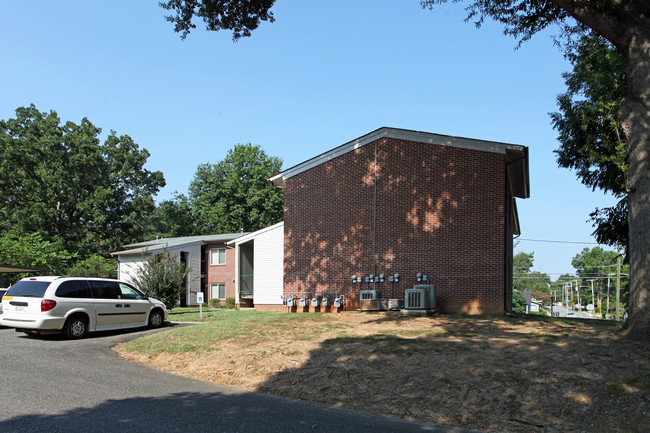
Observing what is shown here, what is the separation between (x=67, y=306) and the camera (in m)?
12.9

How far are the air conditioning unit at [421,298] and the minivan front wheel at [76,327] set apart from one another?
31.6ft

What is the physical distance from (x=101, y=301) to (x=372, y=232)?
9.63 meters

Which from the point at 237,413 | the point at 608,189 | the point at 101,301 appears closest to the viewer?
the point at 237,413

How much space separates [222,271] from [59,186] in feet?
61.3

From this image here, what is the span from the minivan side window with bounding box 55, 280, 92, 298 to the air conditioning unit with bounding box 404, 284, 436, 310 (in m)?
9.63

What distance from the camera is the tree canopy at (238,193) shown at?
166 ft

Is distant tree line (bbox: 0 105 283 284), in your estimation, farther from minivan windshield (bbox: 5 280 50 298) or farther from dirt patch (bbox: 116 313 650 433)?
dirt patch (bbox: 116 313 650 433)

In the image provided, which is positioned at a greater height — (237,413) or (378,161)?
(378,161)

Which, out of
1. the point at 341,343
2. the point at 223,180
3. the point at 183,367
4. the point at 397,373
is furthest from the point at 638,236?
the point at 223,180

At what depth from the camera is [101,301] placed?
13812 mm

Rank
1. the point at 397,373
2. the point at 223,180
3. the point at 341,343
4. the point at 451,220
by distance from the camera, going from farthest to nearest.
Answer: the point at 223,180 < the point at 451,220 < the point at 341,343 < the point at 397,373

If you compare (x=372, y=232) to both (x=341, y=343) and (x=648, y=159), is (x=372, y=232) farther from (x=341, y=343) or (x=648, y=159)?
(x=648, y=159)

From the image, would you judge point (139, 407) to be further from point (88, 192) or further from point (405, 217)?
point (88, 192)

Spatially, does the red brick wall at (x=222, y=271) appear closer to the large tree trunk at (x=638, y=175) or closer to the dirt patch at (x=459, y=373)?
the dirt patch at (x=459, y=373)
